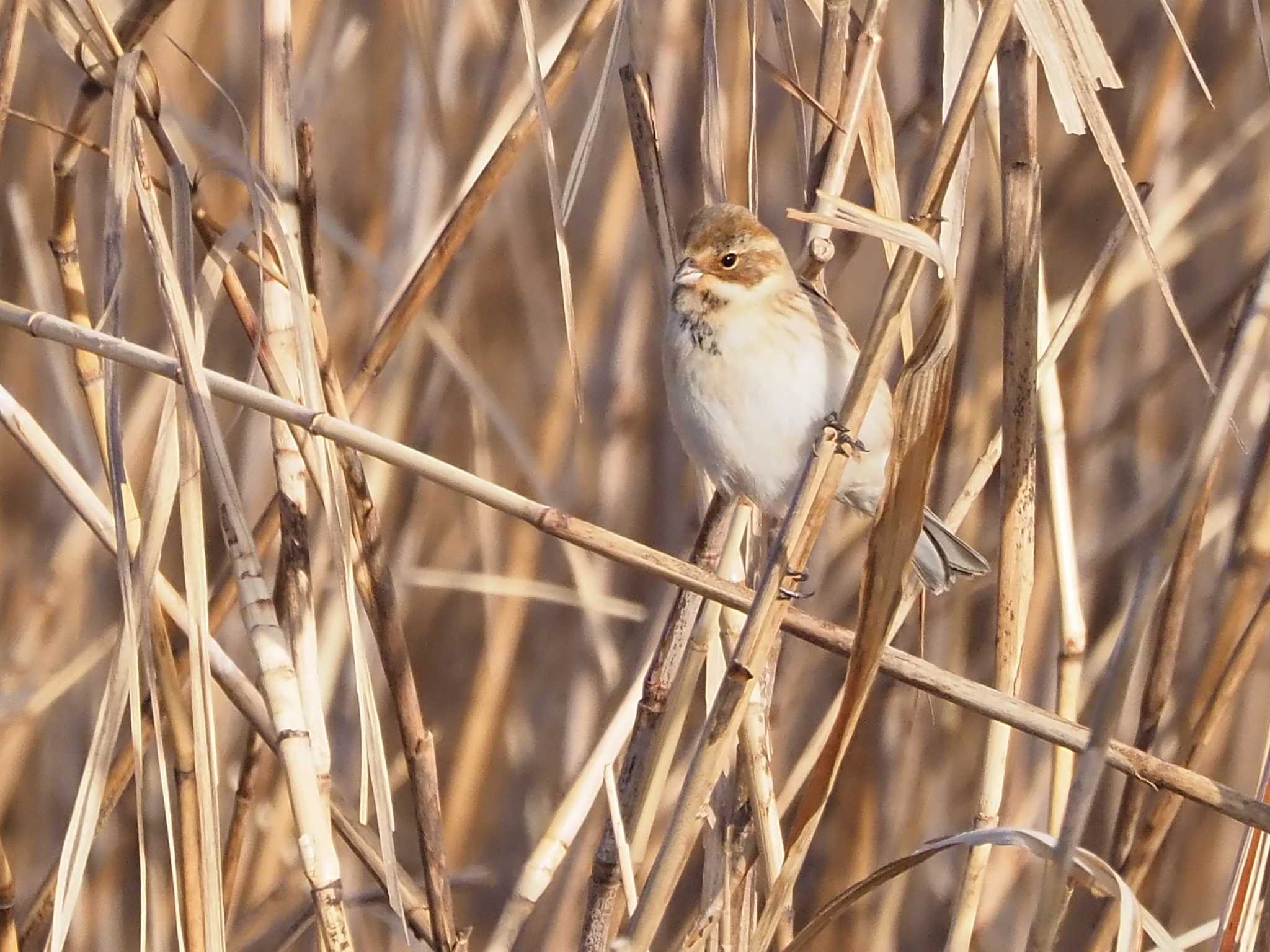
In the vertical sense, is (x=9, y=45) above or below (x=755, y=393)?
above

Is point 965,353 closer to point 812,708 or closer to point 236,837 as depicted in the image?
point 812,708

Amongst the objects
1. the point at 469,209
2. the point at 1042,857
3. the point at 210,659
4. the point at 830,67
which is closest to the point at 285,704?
the point at 210,659

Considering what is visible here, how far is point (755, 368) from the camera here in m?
1.32

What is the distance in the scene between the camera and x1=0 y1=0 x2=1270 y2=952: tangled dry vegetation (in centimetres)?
88

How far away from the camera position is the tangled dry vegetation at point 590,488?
884 millimetres

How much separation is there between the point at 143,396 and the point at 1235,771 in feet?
4.90

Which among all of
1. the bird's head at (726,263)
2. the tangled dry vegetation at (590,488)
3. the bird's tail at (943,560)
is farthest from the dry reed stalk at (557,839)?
the bird's head at (726,263)

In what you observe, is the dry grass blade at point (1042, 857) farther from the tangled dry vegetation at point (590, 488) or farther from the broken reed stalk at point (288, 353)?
the broken reed stalk at point (288, 353)

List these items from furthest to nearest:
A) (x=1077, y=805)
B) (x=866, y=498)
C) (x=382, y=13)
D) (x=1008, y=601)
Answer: (x=382, y=13), (x=866, y=498), (x=1008, y=601), (x=1077, y=805)

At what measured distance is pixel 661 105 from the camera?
5.08ft

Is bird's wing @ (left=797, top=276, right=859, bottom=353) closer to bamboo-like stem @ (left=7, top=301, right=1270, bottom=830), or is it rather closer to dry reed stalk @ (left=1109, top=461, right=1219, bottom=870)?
dry reed stalk @ (left=1109, top=461, right=1219, bottom=870)

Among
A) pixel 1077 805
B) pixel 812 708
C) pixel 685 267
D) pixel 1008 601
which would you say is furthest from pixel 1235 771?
pixel 1077 805

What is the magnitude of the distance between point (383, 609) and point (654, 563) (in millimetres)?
315

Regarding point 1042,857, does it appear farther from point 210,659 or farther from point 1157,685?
point 210,659
